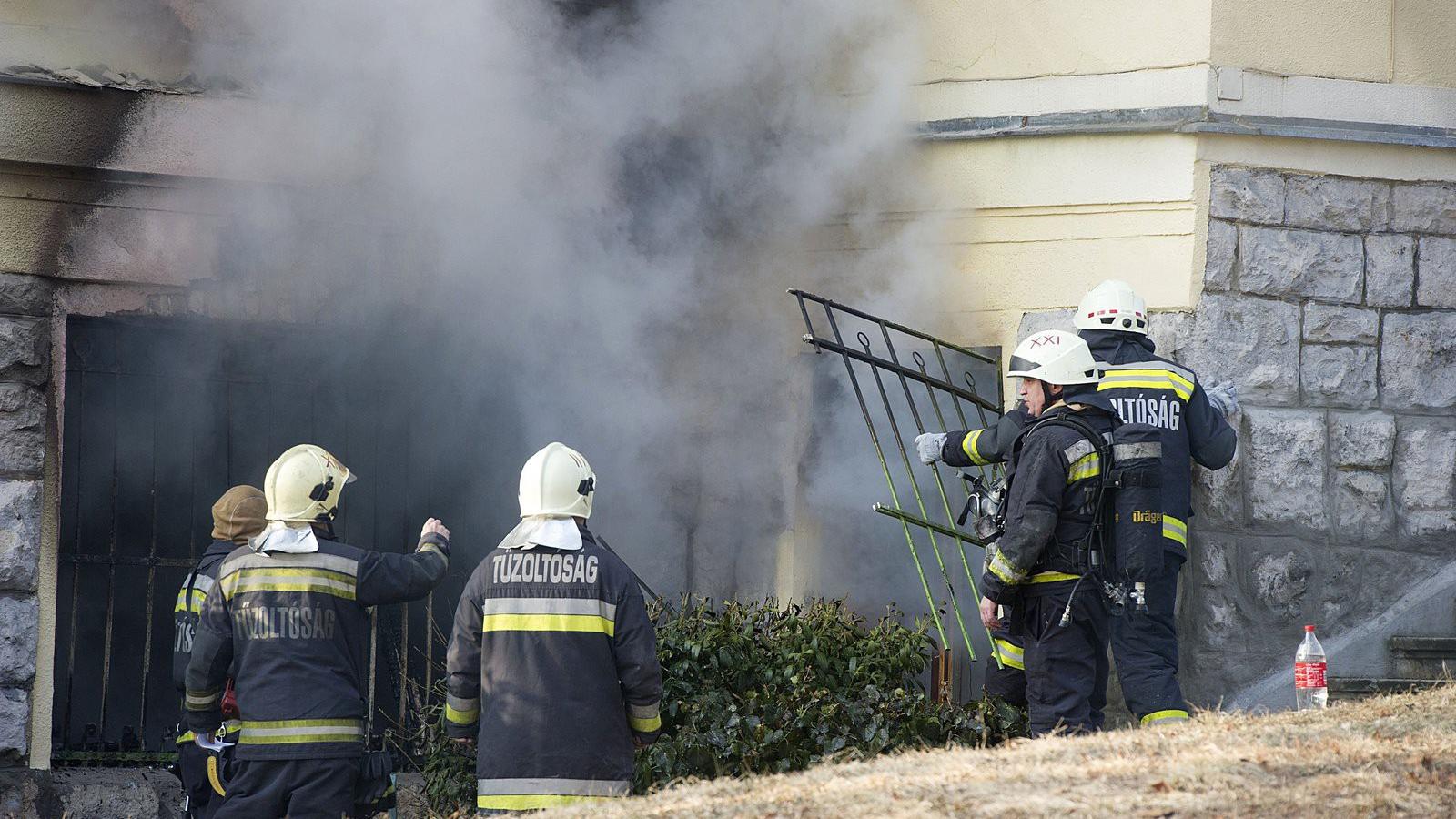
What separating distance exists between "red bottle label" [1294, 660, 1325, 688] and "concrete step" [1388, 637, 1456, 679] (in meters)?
1.00

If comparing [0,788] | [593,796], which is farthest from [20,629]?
[593,796]

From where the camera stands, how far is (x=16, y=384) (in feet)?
21.7

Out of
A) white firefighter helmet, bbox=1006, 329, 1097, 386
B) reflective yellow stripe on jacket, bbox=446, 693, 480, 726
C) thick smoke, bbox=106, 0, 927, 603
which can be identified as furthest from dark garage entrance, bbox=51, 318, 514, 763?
white firefighter helmet, bbox=1006, 329, 1097, 386

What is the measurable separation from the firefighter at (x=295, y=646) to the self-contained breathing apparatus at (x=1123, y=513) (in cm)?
236

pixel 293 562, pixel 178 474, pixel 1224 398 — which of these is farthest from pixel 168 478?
pixel 1224 398

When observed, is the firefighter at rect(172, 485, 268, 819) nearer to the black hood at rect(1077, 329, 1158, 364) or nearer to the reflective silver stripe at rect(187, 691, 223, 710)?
the reflective silver stripe at rect(187, 691, 223, 710)

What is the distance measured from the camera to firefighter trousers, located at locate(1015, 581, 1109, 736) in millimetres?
5723

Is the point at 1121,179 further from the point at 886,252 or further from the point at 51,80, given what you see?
the point at 51,80

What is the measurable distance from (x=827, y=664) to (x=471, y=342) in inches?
112

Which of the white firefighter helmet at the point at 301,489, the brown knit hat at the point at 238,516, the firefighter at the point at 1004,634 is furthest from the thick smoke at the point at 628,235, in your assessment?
the white firefighter helmet at the point at 301,489

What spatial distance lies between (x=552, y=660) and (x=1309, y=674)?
295 centimetres

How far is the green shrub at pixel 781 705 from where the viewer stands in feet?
18.5

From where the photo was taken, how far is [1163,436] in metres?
6.16

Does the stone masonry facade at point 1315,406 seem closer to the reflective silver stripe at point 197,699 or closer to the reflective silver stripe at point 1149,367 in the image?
the reflective silver stripe at point 1149,367
